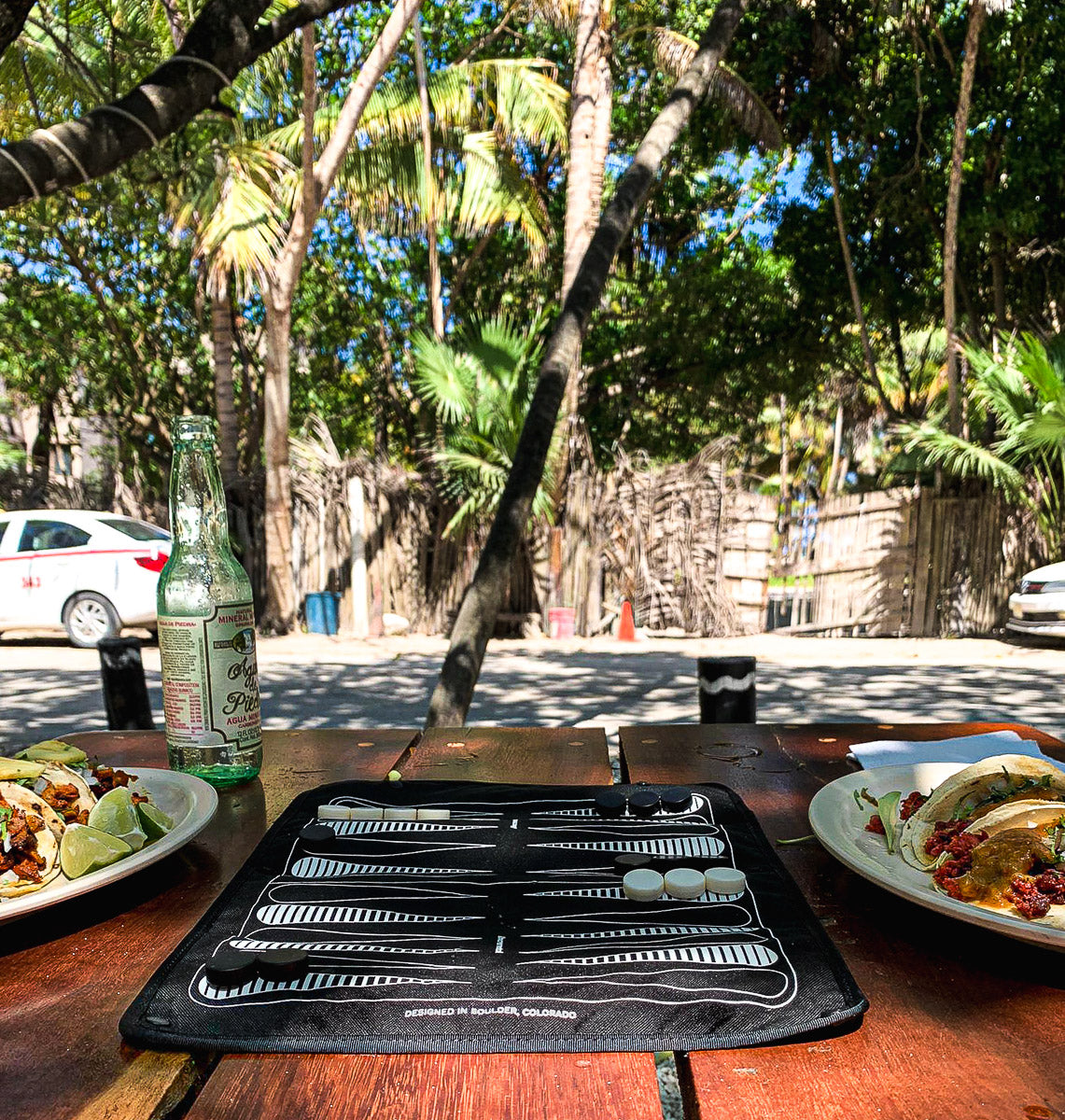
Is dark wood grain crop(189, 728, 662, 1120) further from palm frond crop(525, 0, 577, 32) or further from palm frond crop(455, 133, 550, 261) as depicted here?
palm frond crop(455, 133, 550, 261)

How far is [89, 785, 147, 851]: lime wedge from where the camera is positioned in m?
1.20

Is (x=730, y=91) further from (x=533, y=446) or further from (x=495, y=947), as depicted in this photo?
(x=495, y=947)

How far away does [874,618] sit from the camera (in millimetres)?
11953

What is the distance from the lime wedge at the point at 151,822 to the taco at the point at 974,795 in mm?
894

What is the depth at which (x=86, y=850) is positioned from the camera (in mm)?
1118

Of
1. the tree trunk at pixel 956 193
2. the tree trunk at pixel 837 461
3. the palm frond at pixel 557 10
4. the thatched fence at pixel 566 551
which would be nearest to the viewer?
the tree trunk at pixel 956 193

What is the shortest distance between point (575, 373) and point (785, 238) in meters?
5.19

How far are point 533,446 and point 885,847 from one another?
216 cm

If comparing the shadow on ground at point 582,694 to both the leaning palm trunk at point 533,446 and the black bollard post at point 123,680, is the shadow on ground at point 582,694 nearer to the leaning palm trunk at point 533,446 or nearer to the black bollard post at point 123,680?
the black bollard post at point 123,680

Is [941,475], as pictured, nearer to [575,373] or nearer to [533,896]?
[575,373]

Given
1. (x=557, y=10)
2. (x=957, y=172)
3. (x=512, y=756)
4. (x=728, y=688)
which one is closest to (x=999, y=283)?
(x=957, y=172)

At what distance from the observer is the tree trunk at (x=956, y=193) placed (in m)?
10.5

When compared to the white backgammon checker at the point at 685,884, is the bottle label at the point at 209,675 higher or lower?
higher

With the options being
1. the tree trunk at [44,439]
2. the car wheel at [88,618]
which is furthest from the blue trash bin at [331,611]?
the tree trunk at [44,439]
